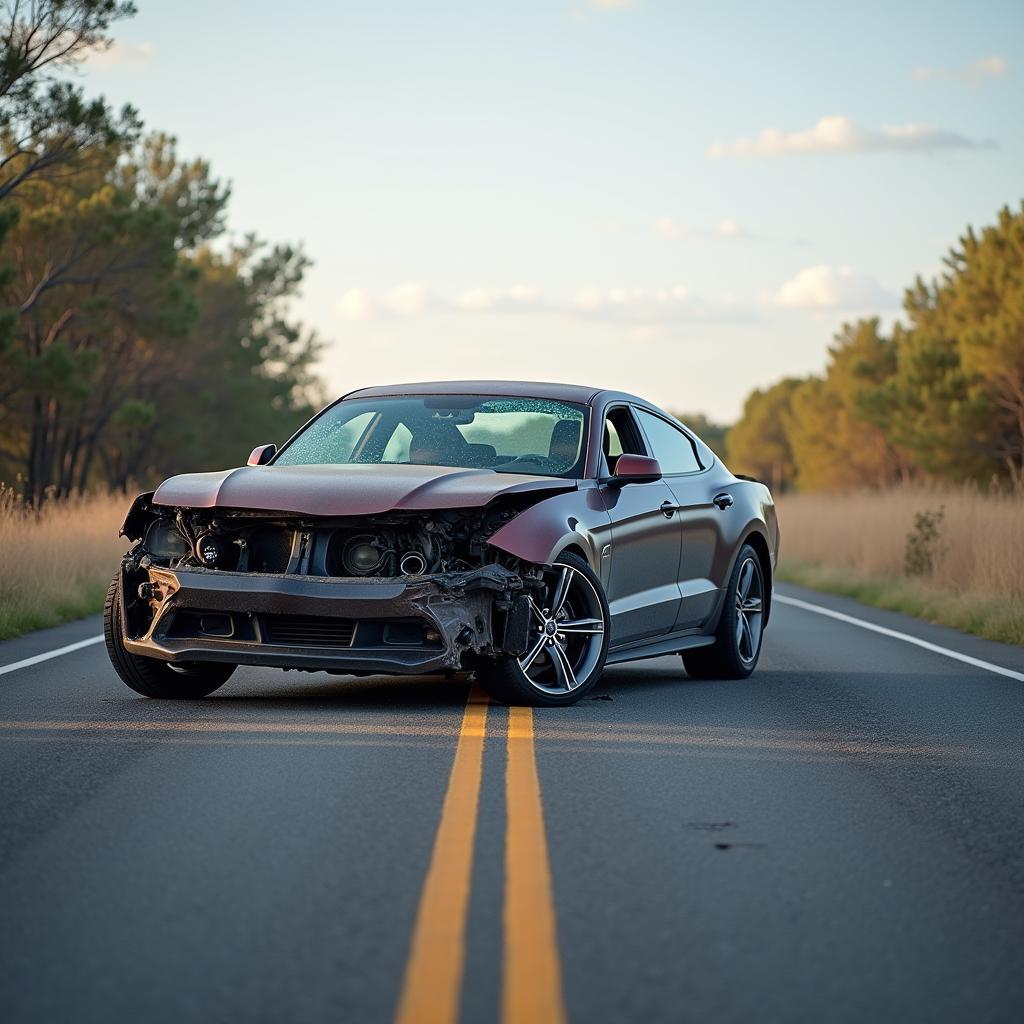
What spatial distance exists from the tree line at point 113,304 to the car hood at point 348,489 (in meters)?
14.0

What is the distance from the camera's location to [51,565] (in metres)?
19.8

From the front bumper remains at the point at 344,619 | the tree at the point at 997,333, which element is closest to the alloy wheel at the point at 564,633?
the front bumper remains at the point at 344,619

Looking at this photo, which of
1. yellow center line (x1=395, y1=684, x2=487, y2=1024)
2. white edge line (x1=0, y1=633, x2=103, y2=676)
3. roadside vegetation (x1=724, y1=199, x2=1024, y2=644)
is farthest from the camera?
roadside vegetation (x1=724, y1=199, x2=1024, y2=644)

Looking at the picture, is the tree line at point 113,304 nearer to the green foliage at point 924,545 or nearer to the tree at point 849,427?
the green foliage at point 924,545

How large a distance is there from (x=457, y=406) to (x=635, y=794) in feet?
13.6

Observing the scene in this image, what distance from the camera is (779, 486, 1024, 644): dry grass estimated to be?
735 inches

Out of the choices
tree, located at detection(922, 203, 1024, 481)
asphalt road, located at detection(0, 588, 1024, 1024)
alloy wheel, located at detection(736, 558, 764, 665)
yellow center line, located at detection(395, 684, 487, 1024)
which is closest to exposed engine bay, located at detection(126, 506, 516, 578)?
asphalt road, located at detection(0, 588, 1024, 1024)

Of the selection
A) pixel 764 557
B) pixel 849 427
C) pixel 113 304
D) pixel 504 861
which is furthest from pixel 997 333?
pixel 504 861

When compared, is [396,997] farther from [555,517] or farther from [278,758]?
[555,517]

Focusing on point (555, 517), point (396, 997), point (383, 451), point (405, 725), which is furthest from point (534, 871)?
point (383, 451)

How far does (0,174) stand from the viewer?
3988cm

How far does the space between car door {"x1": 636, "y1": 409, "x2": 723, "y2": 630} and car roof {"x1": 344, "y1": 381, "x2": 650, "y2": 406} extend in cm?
37

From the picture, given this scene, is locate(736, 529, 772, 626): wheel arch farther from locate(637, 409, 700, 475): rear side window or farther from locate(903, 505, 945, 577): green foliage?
locate(903, 505, 945, 577): green foliage

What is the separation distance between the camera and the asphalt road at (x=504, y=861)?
4234 millimetres
